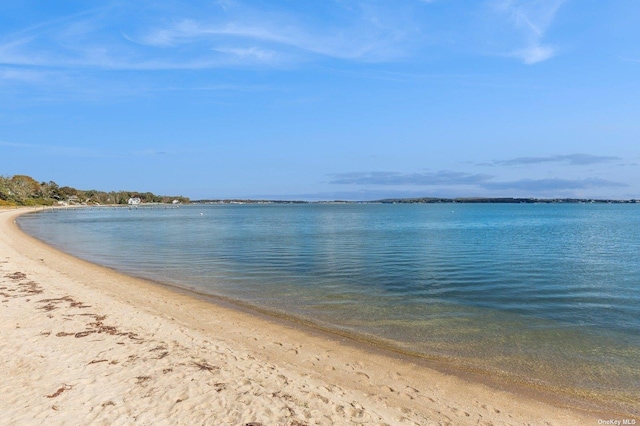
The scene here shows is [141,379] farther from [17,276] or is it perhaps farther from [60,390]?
[17,276]

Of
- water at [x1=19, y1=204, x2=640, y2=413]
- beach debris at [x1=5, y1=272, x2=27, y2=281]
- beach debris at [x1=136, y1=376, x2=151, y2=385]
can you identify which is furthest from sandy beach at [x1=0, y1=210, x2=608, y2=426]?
beach debris at [x1=5, y1=272, x2=27, y2=281]

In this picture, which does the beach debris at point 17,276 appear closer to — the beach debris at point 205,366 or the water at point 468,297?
the water at point 468,297

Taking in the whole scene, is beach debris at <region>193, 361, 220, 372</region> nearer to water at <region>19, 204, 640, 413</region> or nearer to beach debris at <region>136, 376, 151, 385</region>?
beach debris at <region>136, 376, 151, 385</region>

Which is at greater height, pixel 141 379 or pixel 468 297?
pixel 141 379

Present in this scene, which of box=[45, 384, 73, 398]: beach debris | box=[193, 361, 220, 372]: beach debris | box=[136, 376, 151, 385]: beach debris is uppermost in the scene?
box=[45, 384, 73, 398]: beach debris

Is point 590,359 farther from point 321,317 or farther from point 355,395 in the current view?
point 321,317

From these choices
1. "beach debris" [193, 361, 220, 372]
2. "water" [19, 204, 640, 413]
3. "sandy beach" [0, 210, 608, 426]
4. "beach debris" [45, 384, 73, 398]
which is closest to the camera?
"sandy beach" [0, 210, 608, 426]

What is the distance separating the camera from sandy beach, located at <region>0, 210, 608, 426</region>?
21.6 ft

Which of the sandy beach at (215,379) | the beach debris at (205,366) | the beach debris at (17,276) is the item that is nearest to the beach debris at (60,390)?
the sandy beach at (215,379)

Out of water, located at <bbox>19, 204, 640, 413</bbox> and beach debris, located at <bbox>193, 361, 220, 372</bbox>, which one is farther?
water, located at <bbox>19, 204, 640, 413</bbox>

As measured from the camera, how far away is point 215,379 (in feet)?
25.7

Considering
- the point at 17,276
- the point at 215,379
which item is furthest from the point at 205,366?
the point at 17,276

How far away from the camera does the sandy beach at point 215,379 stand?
6582 mm

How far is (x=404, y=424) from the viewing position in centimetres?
657
